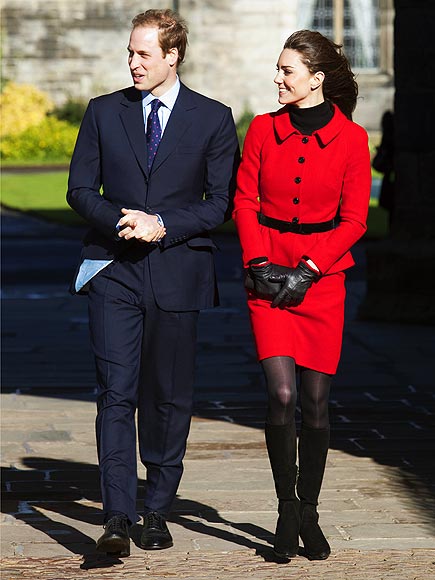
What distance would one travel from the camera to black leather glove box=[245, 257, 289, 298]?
18.4ft

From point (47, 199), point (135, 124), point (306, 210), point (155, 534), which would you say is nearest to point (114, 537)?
point (155, 534)

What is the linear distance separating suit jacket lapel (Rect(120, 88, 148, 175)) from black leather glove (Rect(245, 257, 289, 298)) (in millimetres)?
562

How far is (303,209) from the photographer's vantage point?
568 cm

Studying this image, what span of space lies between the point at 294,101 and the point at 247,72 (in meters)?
34.1

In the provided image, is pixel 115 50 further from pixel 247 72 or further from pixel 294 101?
pixel 294 101

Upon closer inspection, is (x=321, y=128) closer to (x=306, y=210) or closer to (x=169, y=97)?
(x=306, y=210)

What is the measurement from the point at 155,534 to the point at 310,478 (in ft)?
2.06

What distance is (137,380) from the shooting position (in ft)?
19.2

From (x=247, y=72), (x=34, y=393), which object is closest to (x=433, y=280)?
(x=34, y=393)

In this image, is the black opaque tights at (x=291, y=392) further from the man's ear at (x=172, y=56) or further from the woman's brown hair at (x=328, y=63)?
the man's ear at (x=172, y=56)

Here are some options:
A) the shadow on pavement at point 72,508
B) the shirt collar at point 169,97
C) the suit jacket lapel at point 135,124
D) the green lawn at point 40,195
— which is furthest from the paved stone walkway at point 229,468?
the green lawn at point 40,195

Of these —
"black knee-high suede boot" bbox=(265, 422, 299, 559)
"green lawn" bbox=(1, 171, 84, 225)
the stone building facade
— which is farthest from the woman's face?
the stone building facade

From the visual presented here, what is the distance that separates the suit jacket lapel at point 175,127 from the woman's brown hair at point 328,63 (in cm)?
45

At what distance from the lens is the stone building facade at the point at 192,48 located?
129ft
